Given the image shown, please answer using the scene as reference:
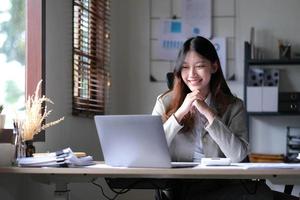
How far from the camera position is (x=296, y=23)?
414 cm

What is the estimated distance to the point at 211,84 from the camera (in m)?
2.35

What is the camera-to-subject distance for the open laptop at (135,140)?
5.92 ft

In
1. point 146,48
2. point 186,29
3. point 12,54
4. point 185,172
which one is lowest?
point 185,172

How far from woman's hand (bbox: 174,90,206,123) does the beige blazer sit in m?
0.03

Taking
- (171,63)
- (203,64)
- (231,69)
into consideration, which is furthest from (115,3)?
(203,64)

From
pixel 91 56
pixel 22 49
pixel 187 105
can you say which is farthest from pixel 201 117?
pixel 91 56

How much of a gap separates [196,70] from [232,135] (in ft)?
1.11

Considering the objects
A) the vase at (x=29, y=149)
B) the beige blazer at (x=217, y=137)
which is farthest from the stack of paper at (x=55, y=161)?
the beige blazer at (x=217, y=137)

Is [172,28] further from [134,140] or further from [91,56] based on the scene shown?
[134,140]

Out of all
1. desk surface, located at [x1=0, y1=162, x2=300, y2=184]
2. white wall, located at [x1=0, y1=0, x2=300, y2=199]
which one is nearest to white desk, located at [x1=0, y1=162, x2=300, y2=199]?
desk surface, located at [x1=0, y1=162, x2=300, y2=184]

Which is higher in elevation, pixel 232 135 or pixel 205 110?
pixel 205 110

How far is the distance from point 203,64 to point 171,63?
1.99 m

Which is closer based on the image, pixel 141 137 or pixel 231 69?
pixel 141 137

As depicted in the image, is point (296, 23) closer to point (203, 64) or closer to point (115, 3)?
point (115, 3)
